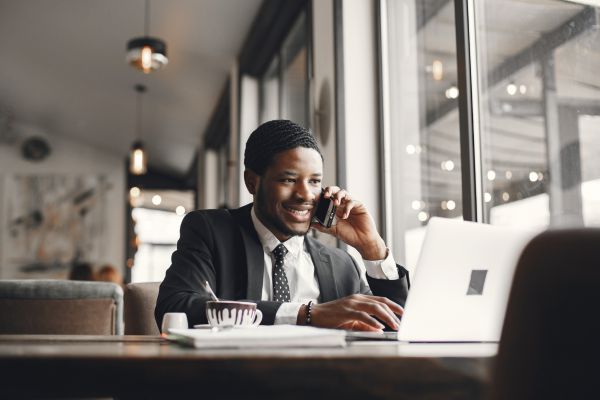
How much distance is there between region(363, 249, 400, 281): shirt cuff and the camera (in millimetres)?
2029

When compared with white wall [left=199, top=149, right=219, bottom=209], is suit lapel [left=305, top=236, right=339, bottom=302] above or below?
below

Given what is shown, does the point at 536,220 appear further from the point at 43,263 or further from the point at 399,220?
the point at 43,263

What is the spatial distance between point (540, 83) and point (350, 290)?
0.90 metres

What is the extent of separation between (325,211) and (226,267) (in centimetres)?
36

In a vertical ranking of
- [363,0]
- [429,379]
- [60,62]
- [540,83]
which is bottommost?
[429,379]

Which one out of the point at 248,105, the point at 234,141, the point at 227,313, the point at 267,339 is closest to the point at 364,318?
the point at 227,313

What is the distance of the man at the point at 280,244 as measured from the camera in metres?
1.95

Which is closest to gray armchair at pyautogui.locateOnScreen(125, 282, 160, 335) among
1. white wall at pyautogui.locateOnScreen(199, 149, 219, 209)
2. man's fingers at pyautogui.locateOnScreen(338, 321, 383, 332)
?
man's fingers at pyautogui.locateOnScreen(338, 321, 383, 332)

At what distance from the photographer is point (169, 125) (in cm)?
A: 909

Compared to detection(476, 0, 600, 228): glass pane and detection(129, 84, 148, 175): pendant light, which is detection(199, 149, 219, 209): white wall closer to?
detection(129, 84, 148, 175): pendant light

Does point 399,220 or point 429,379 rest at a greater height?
point 399,220

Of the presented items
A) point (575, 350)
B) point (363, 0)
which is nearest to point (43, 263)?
point (363, 0)

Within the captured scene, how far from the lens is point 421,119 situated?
10.5ft

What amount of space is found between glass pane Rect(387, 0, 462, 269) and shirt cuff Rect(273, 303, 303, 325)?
1.32m
